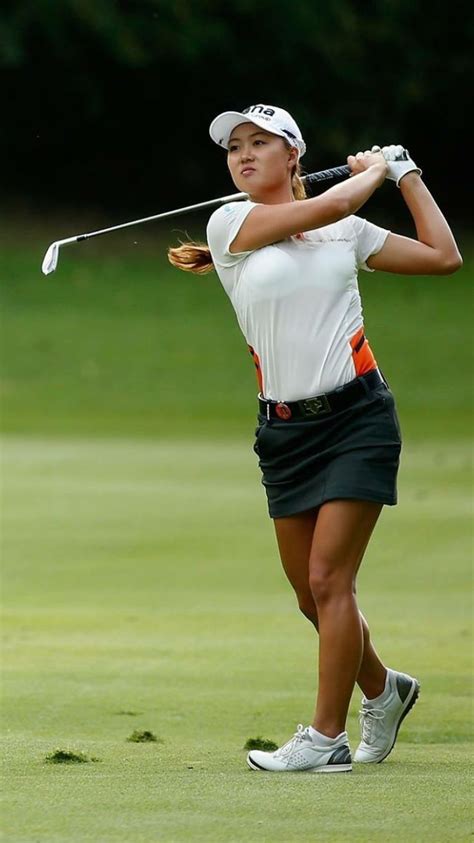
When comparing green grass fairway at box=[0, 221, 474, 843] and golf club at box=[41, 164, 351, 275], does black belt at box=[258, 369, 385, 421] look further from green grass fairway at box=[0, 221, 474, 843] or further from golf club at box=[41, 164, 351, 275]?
green grass fairway at box=[0, 221, 474, 843]

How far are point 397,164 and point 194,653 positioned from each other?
276 cm

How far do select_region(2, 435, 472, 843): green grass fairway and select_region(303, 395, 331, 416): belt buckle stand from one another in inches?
34.6

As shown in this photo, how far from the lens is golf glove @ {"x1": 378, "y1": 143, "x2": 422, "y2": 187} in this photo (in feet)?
15.3

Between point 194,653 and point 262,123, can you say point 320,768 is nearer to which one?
point 262,123

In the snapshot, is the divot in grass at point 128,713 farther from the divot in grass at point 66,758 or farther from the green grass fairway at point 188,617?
the divot in grass at point 66,758

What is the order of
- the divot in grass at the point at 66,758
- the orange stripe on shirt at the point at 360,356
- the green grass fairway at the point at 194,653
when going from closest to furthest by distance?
the green grass fairway at the point at 194,653 → the divot in grass at the point at 66,758 → the orange stripe on shirt at the point at 360,356

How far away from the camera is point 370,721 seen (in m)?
4.69

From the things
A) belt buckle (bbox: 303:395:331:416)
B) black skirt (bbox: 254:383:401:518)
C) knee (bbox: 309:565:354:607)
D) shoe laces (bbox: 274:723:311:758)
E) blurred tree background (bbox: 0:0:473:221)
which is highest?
blurred tree background (bbox: 0:0:473:221)

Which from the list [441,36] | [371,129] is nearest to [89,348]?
[371,129]

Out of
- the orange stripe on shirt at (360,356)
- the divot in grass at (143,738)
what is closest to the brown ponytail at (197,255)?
the orange stripe on shirt at (360,356)

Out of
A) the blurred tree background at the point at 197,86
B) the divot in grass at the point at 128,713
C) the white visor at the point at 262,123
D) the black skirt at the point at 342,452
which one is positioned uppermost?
the blurred tree background at the point at 197,86

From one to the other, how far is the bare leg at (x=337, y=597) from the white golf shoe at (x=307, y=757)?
0.13 ft

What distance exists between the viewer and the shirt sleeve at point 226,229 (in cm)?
442

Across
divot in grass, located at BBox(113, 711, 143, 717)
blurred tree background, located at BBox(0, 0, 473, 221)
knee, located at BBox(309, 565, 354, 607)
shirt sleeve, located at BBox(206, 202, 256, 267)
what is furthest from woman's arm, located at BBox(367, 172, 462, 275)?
blurred tree background, located at BBox(0, 0, 473, 221)
